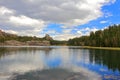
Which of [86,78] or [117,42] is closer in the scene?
[86,78]

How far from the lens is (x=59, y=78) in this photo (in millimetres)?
32719

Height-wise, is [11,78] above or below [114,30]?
below

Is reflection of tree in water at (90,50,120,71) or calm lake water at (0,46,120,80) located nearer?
calm lake water at (0,46,120,80)

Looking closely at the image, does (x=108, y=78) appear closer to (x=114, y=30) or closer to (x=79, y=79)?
(x=79, y=79)

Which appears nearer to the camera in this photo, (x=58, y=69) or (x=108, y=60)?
(x=58, y=69)

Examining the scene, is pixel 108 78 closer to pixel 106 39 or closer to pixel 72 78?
pixel 72 78

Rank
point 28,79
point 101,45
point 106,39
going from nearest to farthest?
1. point 28,79
2. point 106,39
3. point 101,45

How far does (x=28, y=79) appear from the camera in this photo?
1232 inches

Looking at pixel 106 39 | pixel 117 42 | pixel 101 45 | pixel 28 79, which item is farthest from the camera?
pixel 101 45

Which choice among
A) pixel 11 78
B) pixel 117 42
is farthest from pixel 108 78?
pixel 117 42

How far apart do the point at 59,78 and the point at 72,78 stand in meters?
2.28

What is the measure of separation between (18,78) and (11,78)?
3.84 ft

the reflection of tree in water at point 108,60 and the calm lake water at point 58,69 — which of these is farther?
the reflection of tree in water at point 108,60

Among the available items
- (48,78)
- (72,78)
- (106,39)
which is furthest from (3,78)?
(106,39)
